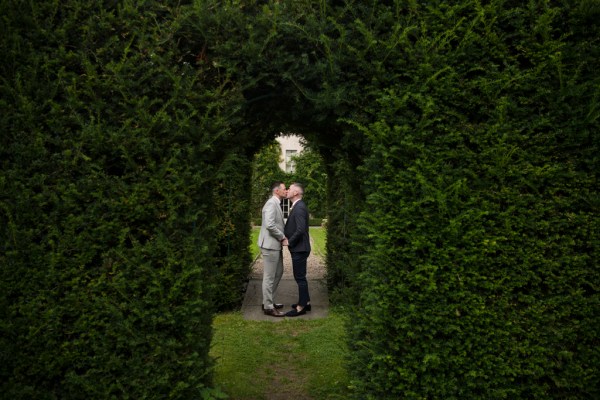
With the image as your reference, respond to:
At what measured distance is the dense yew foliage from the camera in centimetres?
359

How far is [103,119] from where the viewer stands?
3.68 m

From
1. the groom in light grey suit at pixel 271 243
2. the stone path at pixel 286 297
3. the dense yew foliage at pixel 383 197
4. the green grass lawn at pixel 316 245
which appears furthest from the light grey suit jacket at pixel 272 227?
the dense yew foliage at pixel 383 197

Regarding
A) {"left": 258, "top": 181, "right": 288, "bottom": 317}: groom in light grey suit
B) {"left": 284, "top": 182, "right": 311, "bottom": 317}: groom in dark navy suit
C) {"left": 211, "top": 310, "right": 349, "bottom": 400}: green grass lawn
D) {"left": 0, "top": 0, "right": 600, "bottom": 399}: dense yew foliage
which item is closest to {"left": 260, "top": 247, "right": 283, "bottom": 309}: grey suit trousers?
{"left": 258, "top": 181, "right": 288, "bottom": 317}: groom in light grey suit

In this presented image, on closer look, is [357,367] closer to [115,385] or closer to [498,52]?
[115,385]

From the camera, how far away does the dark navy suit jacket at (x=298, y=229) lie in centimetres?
793

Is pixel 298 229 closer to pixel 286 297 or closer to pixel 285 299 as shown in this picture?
pixel 285 299

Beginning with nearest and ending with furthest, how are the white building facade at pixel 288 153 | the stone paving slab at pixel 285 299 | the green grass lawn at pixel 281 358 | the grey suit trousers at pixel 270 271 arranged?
the green grass lawn at pixel 281 358, the grey suit trousers at pixel 270 271, the stone paving slab at pixel 285 299, the white building facade at pixel 288 153

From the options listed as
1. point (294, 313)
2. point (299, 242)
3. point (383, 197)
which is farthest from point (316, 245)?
point (383, 197)

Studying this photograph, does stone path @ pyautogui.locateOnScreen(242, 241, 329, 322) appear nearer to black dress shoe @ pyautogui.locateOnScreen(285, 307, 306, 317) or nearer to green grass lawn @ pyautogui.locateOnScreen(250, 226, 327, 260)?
black dress shoe @ pyautogui.locateOnScreen(285, 307, 306, 317)

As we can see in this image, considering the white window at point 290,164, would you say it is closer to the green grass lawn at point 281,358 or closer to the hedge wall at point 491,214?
the green grass lawn at point 281,358

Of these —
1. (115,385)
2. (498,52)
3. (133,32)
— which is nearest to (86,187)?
(133,32)

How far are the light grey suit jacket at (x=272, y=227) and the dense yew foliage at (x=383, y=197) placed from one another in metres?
4.04

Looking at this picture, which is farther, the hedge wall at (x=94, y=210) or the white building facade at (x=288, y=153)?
the white building facade at (x=288, y=153)

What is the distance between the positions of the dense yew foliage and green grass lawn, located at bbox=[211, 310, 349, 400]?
98 centimetres
